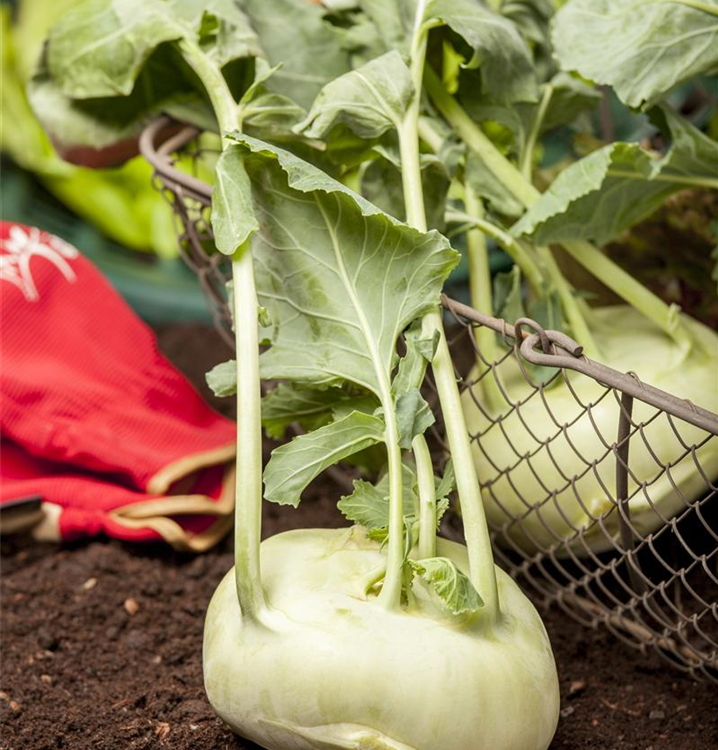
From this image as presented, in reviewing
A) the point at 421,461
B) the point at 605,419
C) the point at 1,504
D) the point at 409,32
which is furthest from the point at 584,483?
the point at 1,504

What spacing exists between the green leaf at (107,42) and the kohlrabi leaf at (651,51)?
40 cm

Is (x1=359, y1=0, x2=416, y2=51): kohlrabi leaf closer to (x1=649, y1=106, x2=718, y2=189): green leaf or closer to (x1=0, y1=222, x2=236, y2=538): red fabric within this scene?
(x1=649, y1=106, x2=718, y2=189): green leaf

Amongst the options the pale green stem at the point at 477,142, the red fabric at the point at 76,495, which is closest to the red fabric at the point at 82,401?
the red fabric at the point at 76,495

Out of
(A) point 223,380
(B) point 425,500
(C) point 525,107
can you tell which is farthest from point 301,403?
(C) point 525,107

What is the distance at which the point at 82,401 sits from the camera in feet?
3.44

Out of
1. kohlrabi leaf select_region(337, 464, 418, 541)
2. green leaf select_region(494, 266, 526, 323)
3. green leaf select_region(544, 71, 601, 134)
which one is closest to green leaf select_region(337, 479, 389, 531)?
kohlrabi leaf select_region(337, 464, 418, 541)

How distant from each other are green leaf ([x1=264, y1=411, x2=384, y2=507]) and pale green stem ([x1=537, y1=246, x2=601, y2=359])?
0.86ft

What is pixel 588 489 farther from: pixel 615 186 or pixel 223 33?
pixel 223 33

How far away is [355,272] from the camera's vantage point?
2.54 feet

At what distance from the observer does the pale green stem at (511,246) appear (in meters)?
0.89

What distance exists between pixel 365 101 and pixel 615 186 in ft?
0.84

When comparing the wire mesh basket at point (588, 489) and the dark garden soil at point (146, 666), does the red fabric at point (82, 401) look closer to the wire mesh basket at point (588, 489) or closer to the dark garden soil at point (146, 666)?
the dark garden soil at point (146, 666)

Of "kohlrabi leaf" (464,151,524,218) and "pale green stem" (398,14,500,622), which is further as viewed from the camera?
"kohlrabi leaf" (464,151,524,218)

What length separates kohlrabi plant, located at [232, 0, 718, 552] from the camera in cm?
83
